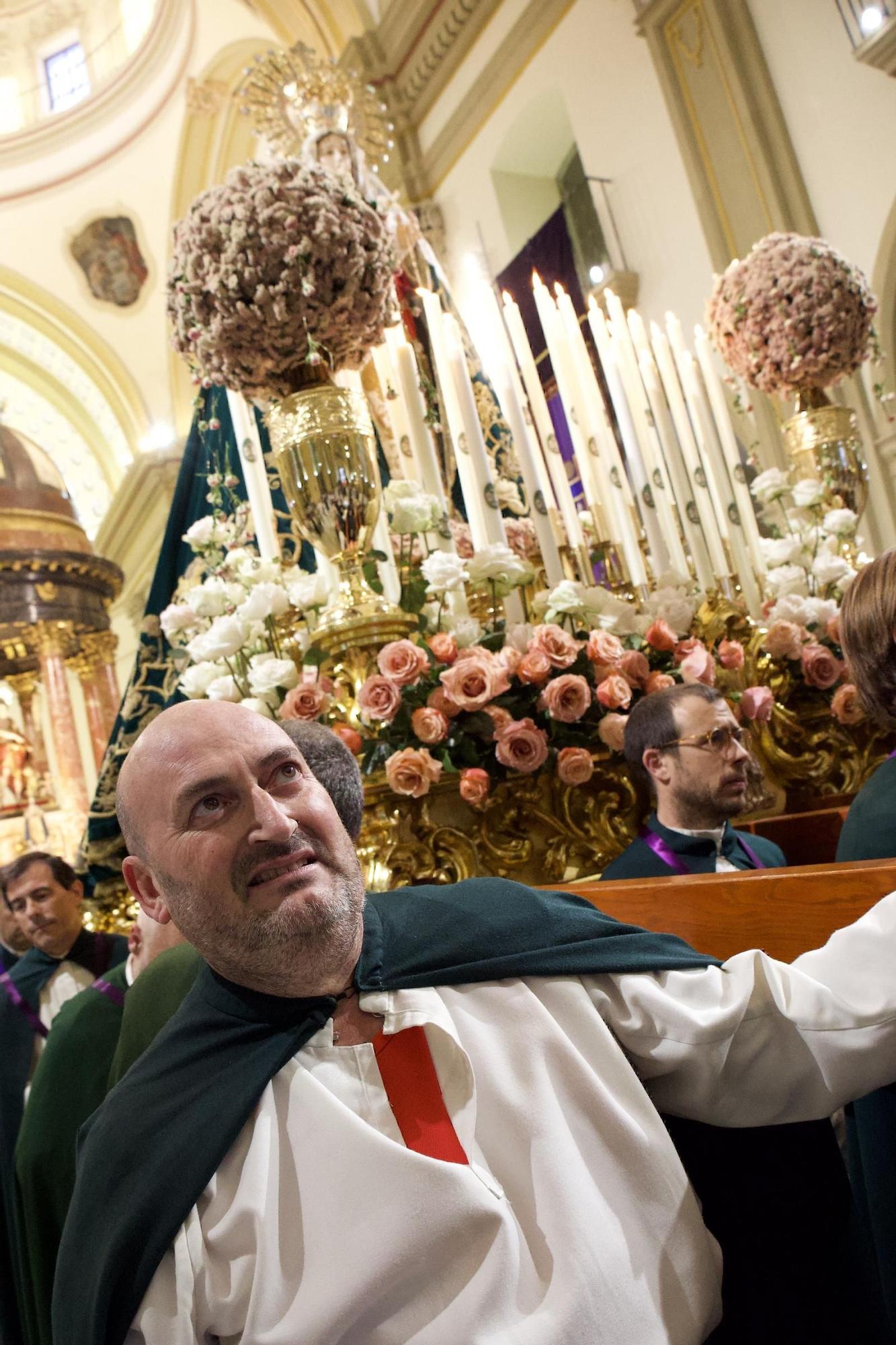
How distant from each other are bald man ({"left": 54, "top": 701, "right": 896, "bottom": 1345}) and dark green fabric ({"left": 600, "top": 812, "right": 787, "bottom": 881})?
888 millimetres

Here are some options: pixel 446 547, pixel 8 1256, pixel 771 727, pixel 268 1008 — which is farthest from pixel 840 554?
pixel 8 1256

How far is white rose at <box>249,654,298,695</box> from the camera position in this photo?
2.38 m

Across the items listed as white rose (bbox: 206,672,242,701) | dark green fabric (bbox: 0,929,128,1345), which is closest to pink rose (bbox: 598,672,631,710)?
white rose (bbox: 206,672,242,701)

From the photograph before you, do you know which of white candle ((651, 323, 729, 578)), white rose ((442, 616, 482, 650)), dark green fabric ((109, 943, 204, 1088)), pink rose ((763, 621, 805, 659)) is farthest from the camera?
white candle ((651, 323, 729, 578))

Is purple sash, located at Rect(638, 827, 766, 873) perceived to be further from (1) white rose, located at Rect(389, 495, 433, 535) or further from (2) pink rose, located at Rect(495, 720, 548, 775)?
(1) white rose, located at Rect(389, 495, 433, 535)

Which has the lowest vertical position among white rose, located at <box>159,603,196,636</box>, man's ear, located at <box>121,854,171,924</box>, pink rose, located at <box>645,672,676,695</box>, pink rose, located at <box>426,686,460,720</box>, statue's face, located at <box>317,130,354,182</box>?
man's ear, located at <box>121,854,171,924</box>

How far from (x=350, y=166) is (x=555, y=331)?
0.82m

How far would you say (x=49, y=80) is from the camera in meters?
15.4

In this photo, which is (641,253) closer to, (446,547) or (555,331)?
(555,331)

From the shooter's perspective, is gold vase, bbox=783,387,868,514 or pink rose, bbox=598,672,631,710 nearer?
pink rose, bbox=598,672,631,710

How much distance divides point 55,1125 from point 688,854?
1.49m

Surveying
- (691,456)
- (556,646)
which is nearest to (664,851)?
(556,646)

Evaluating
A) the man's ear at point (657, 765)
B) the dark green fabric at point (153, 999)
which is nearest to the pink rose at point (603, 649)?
the man's ear at point (657, 765)

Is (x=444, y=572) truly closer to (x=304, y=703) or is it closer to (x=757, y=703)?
(x=304, y=703)
